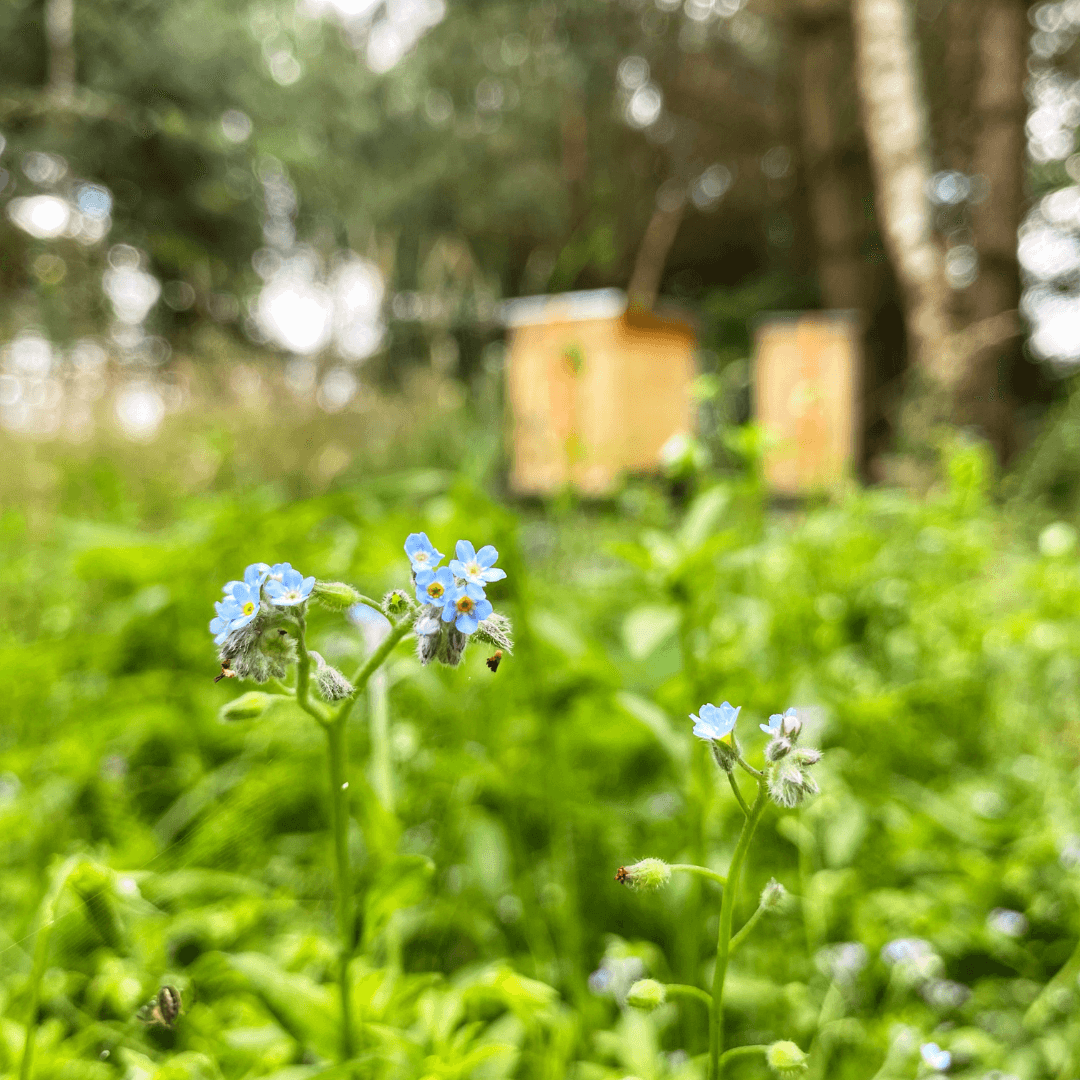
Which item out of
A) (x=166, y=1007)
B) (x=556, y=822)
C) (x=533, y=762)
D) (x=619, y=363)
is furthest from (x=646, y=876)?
(x=619, y=363)

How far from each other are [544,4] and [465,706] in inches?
358

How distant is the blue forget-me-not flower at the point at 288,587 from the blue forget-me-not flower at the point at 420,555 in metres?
0.06

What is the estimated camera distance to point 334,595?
1.82 ft

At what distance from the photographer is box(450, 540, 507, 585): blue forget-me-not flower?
1.59ft

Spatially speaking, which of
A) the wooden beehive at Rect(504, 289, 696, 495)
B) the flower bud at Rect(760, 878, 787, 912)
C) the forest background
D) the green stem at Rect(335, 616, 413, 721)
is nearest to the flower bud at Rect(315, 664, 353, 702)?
the green stem at Rect(335, 616, 413, 721)

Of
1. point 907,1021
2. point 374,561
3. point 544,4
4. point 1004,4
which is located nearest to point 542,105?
point 544,4

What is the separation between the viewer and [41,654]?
1389mm

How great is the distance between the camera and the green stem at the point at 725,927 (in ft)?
1.56

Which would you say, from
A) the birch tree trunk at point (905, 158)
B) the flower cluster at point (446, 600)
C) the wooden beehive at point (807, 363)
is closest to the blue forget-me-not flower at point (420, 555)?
the flower cluster at point (446, 600)

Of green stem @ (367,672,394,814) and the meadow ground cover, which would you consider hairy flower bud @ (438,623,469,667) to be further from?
green stem @ (367,672,394,814)

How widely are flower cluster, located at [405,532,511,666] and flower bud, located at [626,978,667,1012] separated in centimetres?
22

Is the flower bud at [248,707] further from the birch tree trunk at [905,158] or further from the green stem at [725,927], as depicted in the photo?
the birch tree trunk at [905,158]

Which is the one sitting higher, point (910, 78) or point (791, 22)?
point (791, 22)

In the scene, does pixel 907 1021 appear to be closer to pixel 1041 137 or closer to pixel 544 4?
pixel 544 4
